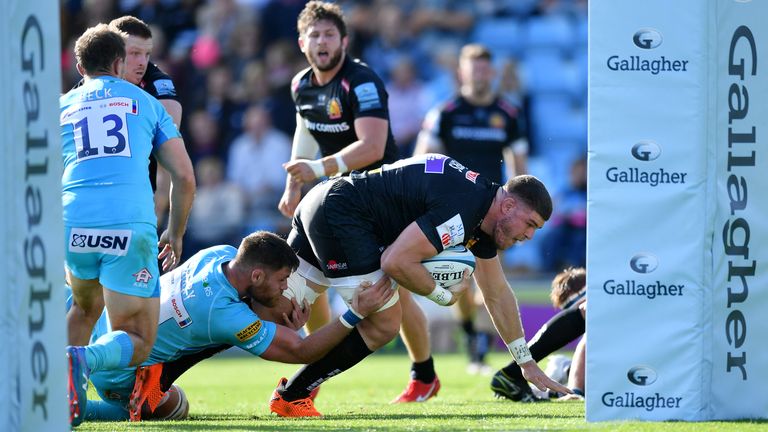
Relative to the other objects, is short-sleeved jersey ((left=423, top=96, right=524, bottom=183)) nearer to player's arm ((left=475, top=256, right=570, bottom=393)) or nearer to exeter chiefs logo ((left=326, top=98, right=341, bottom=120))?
exeter chiefs logo ((left=326, top=98, right=341, bottom=120))

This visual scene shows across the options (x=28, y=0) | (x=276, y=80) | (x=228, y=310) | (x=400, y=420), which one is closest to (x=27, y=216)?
(x=28, y=0)

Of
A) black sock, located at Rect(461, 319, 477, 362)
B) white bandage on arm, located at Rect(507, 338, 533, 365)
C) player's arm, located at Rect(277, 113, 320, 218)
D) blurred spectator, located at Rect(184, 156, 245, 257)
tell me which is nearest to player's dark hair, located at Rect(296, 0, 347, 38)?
player's arm, located at Rect(277, 113, 320, 218)

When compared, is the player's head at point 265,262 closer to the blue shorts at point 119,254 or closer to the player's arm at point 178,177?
the player's arm at point 178,177

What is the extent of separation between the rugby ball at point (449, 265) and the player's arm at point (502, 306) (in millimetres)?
516

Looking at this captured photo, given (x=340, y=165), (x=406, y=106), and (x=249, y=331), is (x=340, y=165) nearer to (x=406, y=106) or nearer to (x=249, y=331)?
(x=249, y=331)

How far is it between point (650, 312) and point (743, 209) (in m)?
0.75

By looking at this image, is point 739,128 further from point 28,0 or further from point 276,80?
point 276,80

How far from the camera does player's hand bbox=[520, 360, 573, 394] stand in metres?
6.64

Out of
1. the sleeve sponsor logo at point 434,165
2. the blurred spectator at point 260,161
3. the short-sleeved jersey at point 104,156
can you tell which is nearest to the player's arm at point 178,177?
the short-sleeved jersey at point 104,156

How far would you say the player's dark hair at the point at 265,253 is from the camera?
6746mm

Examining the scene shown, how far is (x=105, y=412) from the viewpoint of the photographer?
274 inches

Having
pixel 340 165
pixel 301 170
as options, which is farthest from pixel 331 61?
pixel 301 170

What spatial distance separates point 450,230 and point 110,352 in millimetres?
1992

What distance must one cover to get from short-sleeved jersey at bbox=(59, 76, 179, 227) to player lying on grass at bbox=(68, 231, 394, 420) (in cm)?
61
